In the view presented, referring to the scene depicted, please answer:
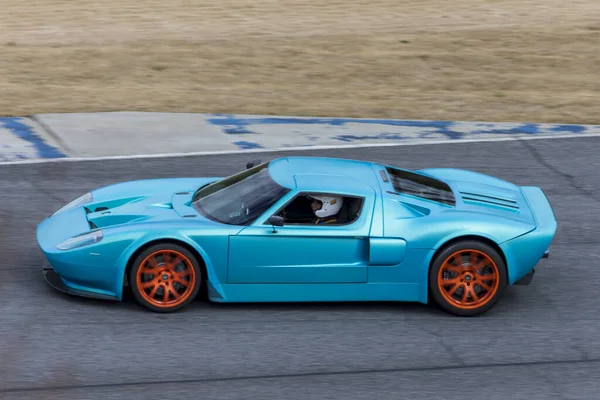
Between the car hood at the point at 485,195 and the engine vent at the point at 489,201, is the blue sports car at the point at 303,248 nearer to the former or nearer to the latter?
the car hood at the point at 485,195

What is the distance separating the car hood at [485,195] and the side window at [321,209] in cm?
93

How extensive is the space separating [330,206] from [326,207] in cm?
3

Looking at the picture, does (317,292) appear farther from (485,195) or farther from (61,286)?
(61,286)

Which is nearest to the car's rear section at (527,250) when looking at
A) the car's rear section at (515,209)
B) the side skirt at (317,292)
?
the car's rear section at (515,209)

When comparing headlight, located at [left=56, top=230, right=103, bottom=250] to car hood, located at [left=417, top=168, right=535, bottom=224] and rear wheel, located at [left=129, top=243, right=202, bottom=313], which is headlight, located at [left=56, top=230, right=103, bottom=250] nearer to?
rear wheel, located at [left=129, top=243, right=202, bottom=313]

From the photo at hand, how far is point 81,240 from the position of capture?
289 inches

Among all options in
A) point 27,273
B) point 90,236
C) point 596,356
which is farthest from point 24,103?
point 596,356

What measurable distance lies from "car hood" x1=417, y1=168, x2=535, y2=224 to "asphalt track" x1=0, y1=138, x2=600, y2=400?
0.76 metres

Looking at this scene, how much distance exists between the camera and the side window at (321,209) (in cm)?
740

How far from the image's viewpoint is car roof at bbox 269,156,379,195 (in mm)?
7500

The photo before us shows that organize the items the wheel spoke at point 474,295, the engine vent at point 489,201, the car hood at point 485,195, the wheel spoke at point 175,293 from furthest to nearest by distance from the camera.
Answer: the engine vent at point 489,201
the car hood at point 485,195
the wheel spoke at point 474,295
the wheel spoke at point 175,293

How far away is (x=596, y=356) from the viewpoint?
275 inches

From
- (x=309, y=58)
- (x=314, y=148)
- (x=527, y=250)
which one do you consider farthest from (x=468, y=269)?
(x=309, y=58)

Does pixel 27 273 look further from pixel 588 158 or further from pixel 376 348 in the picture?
pixel 588 158
